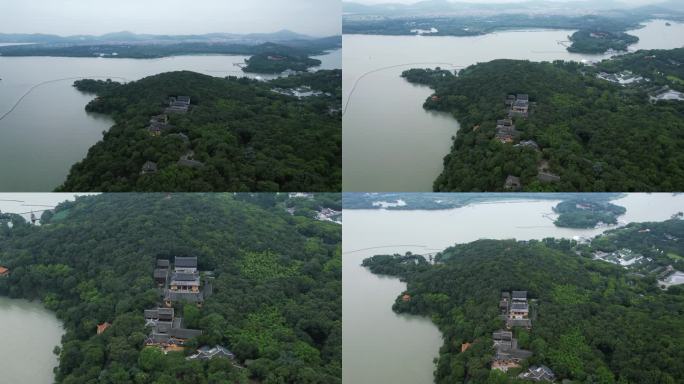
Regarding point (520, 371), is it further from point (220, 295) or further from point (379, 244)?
point (220, 295)

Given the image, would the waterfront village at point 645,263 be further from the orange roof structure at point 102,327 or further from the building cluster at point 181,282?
the orange roof structure at point 102,327

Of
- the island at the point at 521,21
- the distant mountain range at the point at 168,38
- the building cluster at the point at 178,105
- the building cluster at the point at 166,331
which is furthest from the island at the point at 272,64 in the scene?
the building cluster at the point at 166,331

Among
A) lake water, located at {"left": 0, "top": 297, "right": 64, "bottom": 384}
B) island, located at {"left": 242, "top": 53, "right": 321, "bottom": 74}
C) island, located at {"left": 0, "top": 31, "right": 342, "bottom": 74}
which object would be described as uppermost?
island, located at {"left": 0, "top": 31, "right": 342, "bottom": 74}

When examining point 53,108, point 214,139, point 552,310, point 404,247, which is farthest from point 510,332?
point 53,108

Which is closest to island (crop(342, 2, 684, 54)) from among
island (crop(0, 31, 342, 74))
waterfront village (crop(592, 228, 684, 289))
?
island (crop(0, 31, 342, 74))

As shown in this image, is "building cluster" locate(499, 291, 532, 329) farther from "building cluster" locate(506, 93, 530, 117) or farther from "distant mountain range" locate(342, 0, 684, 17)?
"distant mountain range" locate(342, 0, 684, 17)

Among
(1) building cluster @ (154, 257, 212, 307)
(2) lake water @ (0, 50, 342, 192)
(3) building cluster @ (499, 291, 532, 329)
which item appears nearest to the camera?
(3) building cluster @ (499, 291, 532, 329)

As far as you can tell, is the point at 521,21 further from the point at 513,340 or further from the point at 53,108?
the point at 53,108
